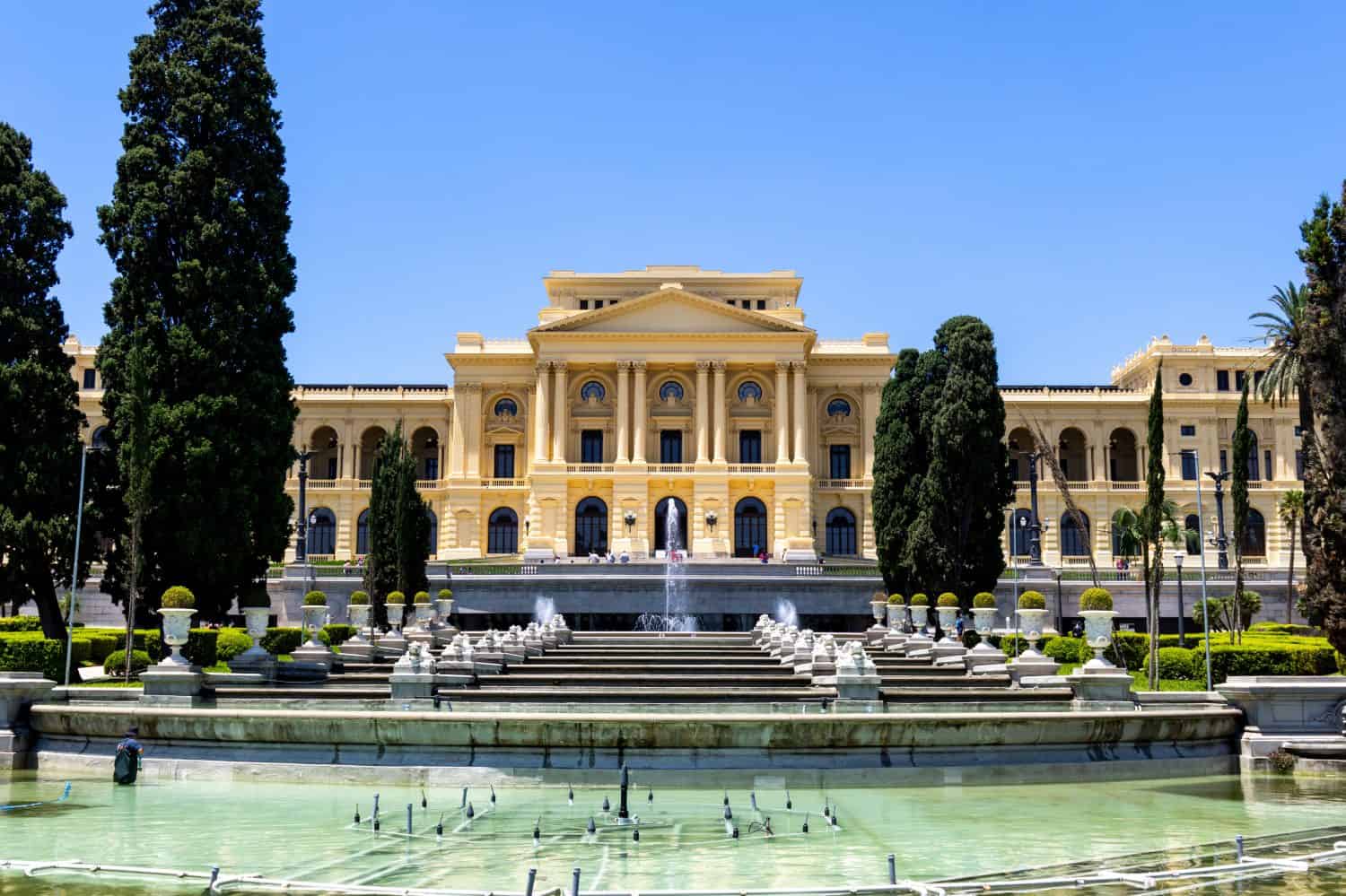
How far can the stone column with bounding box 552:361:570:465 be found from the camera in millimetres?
69625

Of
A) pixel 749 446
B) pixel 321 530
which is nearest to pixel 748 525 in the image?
pixel 749 446

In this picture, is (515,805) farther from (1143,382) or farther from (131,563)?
(1143,382)

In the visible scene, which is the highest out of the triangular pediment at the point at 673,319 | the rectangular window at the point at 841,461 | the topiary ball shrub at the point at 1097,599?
the triangular pediment at the point at 673,319

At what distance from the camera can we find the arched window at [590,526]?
2717 inches

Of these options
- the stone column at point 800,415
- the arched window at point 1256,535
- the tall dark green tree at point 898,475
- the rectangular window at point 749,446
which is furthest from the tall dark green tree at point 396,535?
the arched window at point 1256,535

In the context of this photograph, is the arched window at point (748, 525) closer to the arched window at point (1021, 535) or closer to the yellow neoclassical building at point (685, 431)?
the yellow neoclassical building at point (685, 431)

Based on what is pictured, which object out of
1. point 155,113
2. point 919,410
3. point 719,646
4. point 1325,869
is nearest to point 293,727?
point 1325,869

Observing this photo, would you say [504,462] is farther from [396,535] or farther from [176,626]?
[176,626]

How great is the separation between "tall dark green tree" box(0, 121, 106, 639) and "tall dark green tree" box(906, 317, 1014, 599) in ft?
74.1

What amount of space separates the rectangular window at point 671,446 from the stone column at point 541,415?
22.4ft

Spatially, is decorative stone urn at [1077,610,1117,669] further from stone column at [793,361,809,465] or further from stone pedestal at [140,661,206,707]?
stone column at [793,361,809,465]

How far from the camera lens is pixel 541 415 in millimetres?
69625

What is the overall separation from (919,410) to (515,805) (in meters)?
28.2

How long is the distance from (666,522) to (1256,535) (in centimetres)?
3436
